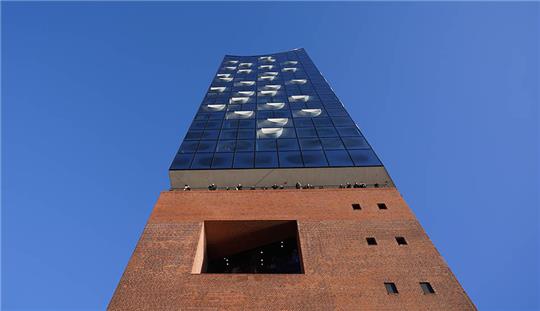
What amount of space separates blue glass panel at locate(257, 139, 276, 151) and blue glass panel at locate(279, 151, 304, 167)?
1.23 m

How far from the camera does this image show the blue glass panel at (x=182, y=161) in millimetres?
24219

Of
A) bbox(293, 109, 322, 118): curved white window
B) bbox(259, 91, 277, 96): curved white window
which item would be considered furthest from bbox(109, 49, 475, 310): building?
bbox(259, 91, 277, 96): curved white window

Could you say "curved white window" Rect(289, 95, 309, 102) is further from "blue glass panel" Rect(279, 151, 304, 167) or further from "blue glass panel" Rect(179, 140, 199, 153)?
"blue glass panel" Rect(179, 140, 199, 153)

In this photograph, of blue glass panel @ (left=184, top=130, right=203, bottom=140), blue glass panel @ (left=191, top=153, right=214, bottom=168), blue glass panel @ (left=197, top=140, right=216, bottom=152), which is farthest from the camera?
blue glass panel @ (left=184, top=130, right=203, bottom=140)

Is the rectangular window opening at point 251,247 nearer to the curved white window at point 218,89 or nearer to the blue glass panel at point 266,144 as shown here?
the blue glass panel at point 266,144

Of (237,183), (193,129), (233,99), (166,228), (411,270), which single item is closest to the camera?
(411,270)

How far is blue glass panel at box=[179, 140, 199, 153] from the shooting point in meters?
26.9

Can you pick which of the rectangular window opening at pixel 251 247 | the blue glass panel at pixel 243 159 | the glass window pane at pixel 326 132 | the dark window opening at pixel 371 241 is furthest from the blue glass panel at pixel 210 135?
the dark window opening at pixel 371 241

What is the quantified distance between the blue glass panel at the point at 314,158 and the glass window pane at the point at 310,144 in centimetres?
94

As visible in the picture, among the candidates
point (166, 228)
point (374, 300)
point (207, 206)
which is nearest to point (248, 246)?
point (207, 206)

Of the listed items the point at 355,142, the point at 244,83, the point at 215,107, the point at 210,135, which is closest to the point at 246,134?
the point at 210,135

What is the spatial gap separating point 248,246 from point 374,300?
320 inches

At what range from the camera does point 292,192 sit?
20656 millimetres

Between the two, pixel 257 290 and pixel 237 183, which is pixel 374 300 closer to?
pixel 257 290
